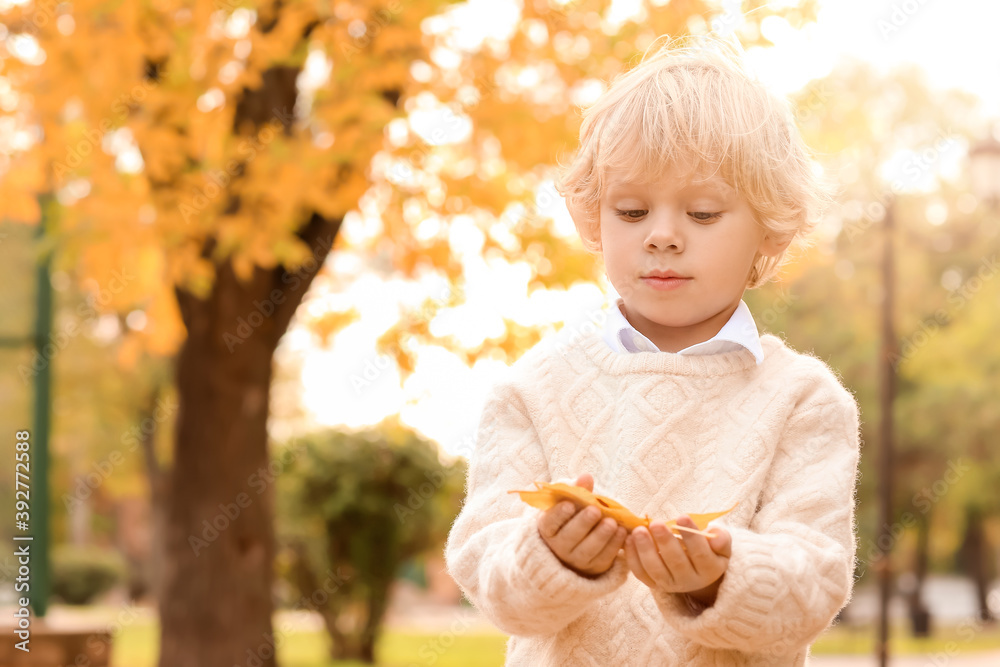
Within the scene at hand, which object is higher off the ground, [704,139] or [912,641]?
[704,139]

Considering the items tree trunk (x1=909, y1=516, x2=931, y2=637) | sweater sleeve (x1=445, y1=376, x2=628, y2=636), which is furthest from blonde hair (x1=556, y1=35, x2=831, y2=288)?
tree trunk (x1=909, y1=516, x2=931, y2=637)

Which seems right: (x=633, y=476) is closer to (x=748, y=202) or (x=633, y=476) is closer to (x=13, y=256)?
(x=748, y=202)

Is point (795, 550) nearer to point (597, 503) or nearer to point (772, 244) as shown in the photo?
point (597, 503)

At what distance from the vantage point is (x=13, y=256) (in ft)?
25.0

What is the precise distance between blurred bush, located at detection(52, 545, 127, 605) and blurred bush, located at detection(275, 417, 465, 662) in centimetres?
1631

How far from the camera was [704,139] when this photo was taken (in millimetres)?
1569

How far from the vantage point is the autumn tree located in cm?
510

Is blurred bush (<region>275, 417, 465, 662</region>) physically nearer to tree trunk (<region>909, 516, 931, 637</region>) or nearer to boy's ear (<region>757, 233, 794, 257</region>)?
boy's ear (<region>757, 233, 794, 257</region>)

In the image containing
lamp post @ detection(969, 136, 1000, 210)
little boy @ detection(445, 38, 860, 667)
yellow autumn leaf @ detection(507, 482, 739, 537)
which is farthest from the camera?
lamp post @ detection(969, 136, 1000, 210)

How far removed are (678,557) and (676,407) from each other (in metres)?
0.33

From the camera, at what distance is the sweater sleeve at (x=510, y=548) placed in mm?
1416

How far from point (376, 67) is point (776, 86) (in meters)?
3.76

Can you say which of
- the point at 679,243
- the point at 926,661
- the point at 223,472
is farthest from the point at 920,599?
the point at 679,243

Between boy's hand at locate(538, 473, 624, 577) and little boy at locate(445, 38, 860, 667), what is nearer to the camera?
boy's hand at locate(538, 473, 624, 577)
